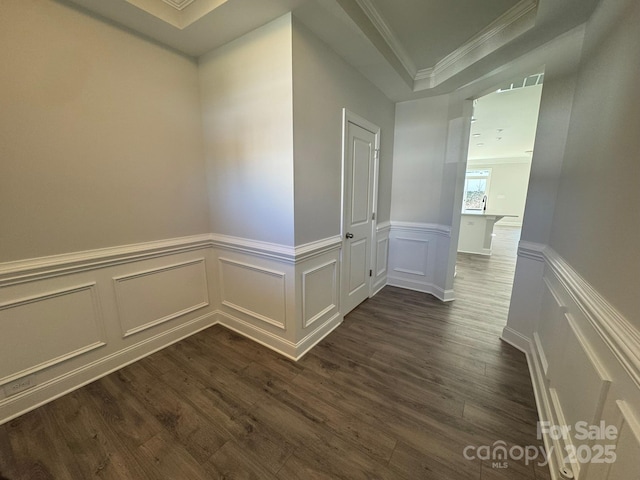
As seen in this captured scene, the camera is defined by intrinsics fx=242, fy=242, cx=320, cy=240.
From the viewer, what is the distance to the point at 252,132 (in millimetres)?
1999

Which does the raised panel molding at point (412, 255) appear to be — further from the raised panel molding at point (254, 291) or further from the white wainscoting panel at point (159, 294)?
the white wainscoting panel at point (159, 294)

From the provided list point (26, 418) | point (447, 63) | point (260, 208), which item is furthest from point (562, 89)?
point (26, 418)

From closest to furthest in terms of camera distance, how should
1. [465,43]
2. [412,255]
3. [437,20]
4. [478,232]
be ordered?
[437,20]
[465,43]
[412,255]
[478,232]

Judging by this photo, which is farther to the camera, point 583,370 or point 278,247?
point 278,247

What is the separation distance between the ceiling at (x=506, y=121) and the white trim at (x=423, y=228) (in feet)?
7.77

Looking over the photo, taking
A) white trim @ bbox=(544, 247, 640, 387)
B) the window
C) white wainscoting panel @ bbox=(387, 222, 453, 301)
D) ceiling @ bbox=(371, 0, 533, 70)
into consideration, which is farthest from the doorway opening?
white trim @ bbox=(544, 247, 640, 387)

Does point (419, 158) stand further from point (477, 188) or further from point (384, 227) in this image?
point (477, 188)

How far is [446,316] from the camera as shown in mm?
2816

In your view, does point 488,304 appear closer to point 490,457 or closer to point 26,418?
point 490,457

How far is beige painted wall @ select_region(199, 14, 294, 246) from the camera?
1.79 metres

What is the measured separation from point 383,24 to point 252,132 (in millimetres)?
1409

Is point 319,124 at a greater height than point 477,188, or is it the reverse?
point 319,124

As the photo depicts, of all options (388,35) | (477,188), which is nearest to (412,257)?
(388,35)

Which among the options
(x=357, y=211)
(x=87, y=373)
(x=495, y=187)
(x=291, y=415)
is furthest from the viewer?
(x=495, y=187)
